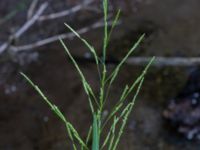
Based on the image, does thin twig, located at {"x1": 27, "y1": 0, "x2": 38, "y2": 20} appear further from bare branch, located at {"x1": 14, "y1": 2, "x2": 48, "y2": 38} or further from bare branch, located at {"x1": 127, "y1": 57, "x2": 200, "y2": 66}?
bare branch, located at {"x1": 127, "y1": 57, "x2": 200, "y2": 66}

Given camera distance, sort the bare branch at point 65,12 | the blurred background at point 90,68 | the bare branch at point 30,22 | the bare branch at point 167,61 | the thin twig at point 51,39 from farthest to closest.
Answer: the bare branch at point 65,12, the bare branch at point 30,22, the thin twig at point 51,39, the bare branch at point 167,61, the blurred background at point 90,68

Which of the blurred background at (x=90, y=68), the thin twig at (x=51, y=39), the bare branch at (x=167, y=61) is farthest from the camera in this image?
the thin twig at (x=51, y=39)

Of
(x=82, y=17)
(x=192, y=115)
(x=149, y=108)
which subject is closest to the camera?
(x=192, y=115)

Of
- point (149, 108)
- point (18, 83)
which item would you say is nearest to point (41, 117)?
point (18, 83)

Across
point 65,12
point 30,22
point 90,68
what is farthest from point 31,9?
point 90,68

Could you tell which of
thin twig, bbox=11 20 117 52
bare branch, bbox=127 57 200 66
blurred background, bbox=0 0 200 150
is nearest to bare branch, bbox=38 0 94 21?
blurred background, bbox=0 0 200 150

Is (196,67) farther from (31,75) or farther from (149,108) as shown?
(31,75)

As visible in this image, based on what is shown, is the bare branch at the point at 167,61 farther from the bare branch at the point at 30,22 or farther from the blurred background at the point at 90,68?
the bare branch at the point at 30,22

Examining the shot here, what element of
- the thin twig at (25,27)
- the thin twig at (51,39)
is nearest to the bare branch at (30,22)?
the thin twig at (25,27)
